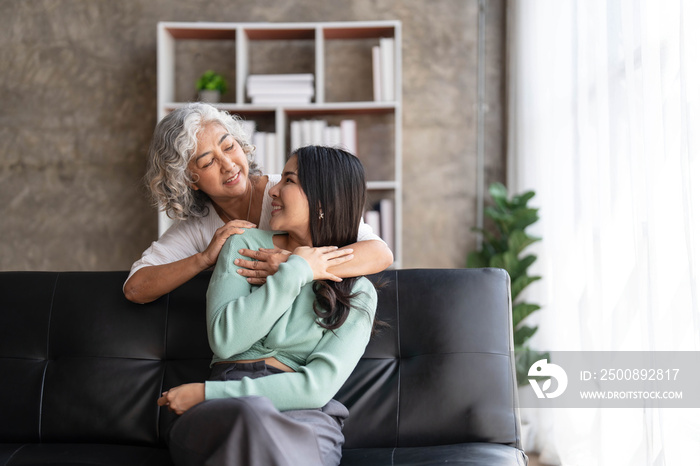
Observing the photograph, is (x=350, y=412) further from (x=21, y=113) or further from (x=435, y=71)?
(x=21, y=113)

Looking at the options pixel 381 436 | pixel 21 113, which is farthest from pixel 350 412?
pixel 21 113

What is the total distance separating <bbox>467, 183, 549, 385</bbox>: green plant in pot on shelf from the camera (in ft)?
9.96

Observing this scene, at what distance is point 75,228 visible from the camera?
3861 millimetres

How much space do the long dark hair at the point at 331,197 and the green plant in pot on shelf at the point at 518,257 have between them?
5.07 feet

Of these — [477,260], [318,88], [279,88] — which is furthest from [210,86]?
[477,260]

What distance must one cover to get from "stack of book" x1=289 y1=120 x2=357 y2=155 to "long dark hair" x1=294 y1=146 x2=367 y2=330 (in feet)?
6.17

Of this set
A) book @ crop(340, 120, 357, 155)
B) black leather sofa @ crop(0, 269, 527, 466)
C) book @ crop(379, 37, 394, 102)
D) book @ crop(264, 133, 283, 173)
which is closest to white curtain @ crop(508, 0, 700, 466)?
black leather sofa @ crop(0, 269, 527, 466)

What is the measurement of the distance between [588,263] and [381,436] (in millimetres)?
1132

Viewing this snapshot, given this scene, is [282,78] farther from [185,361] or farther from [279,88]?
[185,361]

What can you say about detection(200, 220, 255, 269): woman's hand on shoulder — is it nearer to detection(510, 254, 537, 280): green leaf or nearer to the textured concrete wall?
detection(510, 254, 537, 280): green leaf

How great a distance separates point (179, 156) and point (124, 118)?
2050mm

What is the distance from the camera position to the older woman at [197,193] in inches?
72.4

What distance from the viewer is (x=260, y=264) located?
1628mm

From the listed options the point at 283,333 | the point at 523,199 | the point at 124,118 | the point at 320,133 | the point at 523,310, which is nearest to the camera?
the point at 283,333
